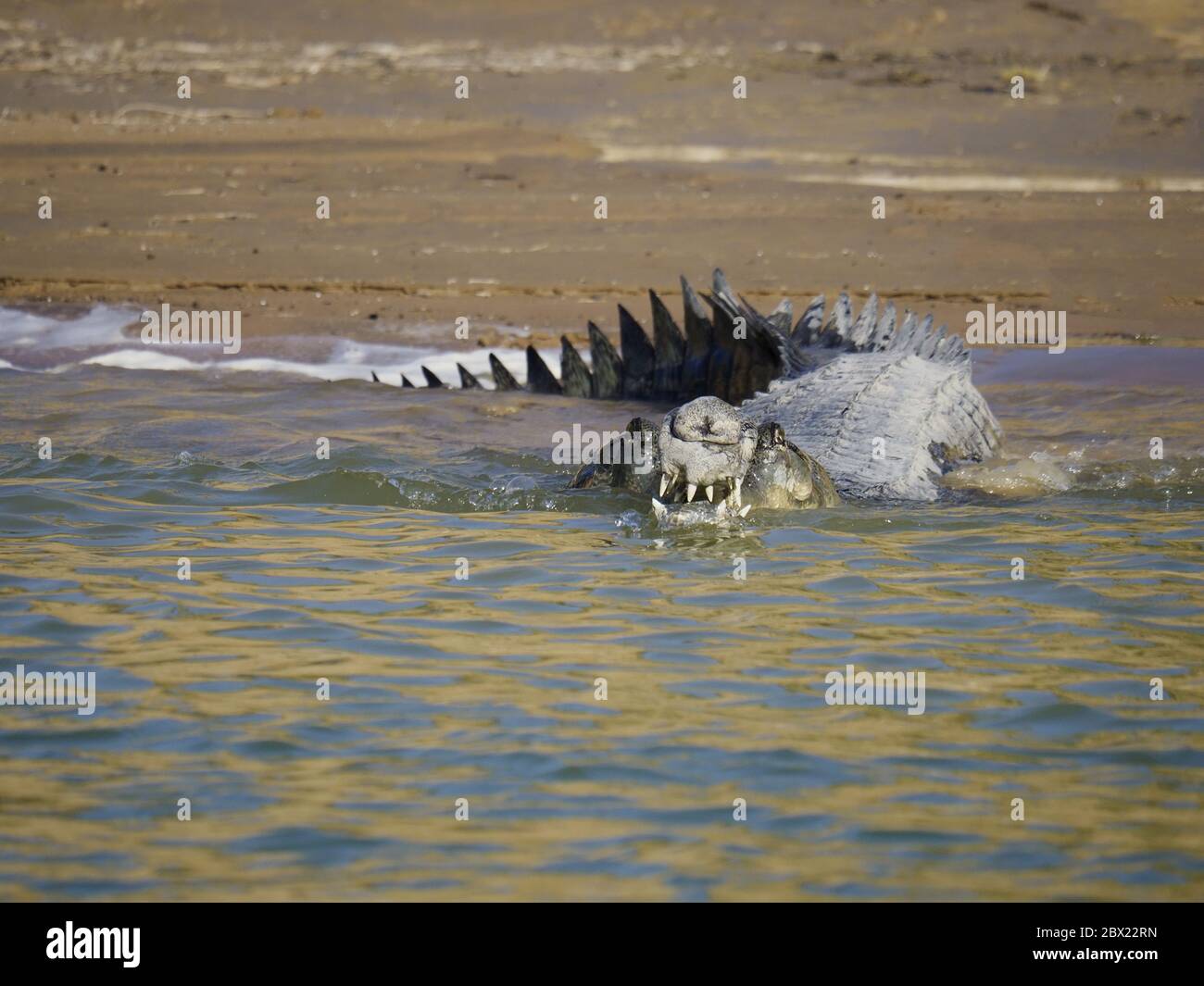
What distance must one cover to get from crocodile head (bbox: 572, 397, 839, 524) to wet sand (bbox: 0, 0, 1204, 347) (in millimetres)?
5385

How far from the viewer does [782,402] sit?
686 cm

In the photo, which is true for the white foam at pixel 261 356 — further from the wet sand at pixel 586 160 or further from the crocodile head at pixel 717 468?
the crocodile head at pixel 717 468

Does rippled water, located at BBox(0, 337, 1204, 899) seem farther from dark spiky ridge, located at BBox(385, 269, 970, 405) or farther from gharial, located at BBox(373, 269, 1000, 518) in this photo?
dark spiky ridge, located at BBox(385, 269, 970, 405)

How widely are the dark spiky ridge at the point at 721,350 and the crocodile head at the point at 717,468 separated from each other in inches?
76.6

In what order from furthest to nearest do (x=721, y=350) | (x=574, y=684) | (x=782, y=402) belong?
(x=721, y=350)
(x=782, y=402)
(x=574, y=684)

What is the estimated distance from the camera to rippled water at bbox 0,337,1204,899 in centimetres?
308

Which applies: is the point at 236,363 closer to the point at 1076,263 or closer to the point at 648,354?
the point at 648,354

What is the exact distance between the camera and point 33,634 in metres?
4.44

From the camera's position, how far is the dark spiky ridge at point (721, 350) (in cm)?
764

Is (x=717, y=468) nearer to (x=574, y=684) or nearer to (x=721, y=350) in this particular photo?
(x=574, y=684)

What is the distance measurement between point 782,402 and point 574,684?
10.1 feet
